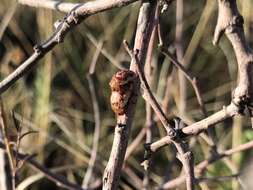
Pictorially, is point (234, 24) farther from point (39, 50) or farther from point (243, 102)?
point (39, 50)

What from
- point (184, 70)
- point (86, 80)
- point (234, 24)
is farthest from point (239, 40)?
point (86, 80)

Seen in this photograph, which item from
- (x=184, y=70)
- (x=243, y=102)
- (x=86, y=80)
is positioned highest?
(x=86, y=80)

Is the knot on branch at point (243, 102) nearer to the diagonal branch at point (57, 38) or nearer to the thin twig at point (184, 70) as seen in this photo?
the diagonal branch at point (57, 38)

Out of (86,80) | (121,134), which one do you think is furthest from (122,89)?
(86,80)

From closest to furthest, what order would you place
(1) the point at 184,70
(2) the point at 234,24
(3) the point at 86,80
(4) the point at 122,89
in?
(2) the point at 234,24, (4) the point at 122,89, (1) the point at 184,70, (3) the point at 86,80

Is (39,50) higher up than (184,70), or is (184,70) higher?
(184,70)

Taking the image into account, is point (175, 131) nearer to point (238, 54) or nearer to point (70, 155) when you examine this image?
point (238, 54)

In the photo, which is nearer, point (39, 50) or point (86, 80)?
point (39, 50)

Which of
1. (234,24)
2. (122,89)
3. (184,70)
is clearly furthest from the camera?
(184,70)

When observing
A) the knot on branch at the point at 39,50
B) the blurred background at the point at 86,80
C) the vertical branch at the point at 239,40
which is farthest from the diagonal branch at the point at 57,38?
the blurred background at the point at 86,80
